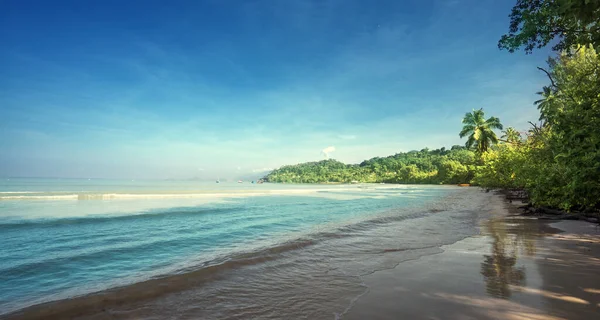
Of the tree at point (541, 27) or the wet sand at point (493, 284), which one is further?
the tree at point (541, 27)

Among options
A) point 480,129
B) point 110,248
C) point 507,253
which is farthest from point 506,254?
point 480,129

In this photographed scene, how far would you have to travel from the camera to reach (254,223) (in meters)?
14.3

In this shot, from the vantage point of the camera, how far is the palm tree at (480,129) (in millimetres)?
58959

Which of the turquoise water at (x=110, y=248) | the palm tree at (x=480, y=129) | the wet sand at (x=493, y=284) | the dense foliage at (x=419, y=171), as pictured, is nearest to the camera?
the wet sand at (x=493, y=284)

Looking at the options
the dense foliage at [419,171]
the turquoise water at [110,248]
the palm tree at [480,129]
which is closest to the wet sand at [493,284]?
the turquoise water at [110,248]

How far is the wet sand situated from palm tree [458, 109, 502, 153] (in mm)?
58632

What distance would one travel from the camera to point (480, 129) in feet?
195

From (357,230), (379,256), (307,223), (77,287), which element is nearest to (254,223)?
(307,223)

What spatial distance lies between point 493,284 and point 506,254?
2913 millimetres

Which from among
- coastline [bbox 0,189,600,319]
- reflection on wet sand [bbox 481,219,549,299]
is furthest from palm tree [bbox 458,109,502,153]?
coastline [bbox 0,189,600,319]

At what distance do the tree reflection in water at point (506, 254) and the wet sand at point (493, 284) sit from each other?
0.02 meters

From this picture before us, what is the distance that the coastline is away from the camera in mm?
4039

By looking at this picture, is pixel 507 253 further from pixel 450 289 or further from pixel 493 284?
pixel 450 289

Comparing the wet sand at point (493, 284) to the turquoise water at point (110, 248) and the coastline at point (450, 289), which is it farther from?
the turquoise water at point (110, 248)
